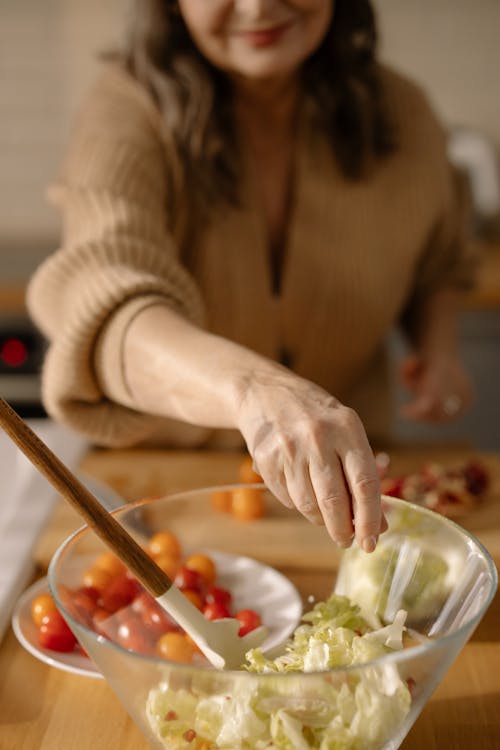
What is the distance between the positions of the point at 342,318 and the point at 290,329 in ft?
0.29

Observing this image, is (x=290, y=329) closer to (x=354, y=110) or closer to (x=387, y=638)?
(x=354, y=110)

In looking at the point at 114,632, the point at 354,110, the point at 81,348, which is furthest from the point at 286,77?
the point at 114,632

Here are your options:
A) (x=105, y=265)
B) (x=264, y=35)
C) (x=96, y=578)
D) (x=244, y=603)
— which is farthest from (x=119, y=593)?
(x=264, y=35)

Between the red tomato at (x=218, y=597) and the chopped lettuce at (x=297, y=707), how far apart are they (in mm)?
210

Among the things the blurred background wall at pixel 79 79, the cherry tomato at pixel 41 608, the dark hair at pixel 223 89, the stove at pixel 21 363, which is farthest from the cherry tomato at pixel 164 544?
the blurred background wall at pixel 79 79

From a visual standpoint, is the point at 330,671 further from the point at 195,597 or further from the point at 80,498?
the point at 195,597

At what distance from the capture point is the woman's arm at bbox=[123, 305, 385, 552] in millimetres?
721

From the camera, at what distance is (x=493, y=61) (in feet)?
8.73

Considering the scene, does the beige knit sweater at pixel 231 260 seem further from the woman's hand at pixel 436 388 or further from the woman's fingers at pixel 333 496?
the woman's fingers at pixel 333 496

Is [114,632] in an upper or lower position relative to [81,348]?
lower

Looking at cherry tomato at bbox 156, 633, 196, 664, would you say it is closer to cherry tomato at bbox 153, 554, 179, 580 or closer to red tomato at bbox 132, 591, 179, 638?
red tomato at bbox 132, 591, 179, 638

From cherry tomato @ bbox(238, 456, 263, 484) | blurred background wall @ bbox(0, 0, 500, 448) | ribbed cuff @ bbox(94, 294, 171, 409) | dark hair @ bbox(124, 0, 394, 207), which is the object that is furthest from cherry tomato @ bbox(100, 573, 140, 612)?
blurred background wall @ bbox(0, 0, 500, 448)

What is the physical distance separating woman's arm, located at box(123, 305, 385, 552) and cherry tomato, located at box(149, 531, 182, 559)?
0.14 m

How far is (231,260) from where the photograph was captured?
1.46m
